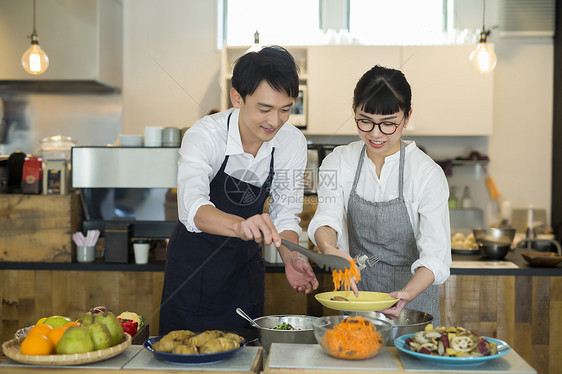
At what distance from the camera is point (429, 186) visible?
2.05 meters

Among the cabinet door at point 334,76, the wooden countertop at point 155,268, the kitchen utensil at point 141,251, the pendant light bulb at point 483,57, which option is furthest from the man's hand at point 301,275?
the cabinet door at point 334,76

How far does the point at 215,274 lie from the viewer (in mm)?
2207

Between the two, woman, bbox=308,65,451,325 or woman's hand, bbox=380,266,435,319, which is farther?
woman, bbox=308,65,451,325

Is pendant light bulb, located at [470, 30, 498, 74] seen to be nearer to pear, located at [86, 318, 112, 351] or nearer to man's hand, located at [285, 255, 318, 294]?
man's hand, located at [285, 255, 318, 294]

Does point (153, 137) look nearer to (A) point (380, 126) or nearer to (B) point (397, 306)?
(A) point (380, 126)

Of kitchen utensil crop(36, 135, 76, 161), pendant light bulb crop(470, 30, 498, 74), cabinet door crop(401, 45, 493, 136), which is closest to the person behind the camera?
kitchen utensil crop(36, 135, 76, 161)

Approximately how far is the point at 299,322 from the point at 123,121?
4.07 meters

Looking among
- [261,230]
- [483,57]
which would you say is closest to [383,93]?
[261,230]

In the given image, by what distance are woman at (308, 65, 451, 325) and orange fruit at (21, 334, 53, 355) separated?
2.83 ft

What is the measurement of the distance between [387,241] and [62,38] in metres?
3.76

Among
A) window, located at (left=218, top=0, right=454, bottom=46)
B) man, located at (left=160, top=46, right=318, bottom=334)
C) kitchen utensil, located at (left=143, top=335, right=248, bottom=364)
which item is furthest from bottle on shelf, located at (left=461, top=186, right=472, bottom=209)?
kitchen utensil, located at (left=143, top=335, right=248, bottom=364)

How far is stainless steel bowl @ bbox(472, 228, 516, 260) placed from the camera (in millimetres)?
3471

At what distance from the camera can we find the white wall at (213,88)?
5352 mm

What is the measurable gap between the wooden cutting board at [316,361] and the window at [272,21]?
14.1 ft
